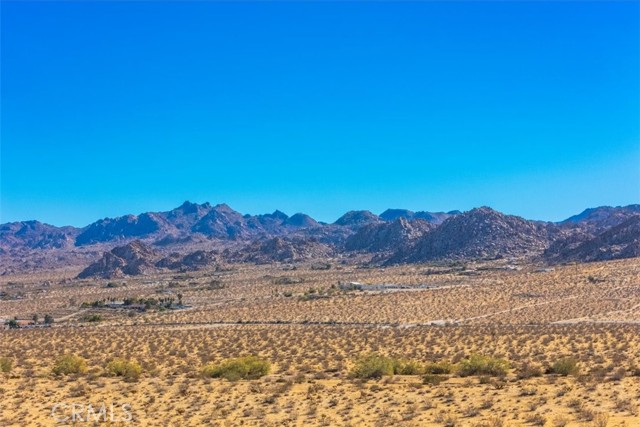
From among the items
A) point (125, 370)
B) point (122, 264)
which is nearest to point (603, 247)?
point (125, 370)

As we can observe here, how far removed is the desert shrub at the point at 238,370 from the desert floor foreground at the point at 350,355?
51cm

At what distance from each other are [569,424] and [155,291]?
8629cm

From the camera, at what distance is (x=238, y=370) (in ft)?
80.2

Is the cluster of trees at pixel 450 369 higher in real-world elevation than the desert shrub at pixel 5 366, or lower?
lower

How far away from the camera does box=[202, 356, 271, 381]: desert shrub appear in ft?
79.4

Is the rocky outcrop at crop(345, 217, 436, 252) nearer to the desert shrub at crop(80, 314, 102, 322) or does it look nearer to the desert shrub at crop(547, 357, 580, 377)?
the desert shrub at crop(80, 314, 102, 322)

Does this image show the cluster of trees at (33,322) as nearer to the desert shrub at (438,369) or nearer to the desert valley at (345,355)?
the desert valley at (345,355)

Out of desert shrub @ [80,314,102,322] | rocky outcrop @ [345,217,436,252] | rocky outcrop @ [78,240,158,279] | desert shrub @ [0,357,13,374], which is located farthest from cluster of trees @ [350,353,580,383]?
rocky outcrop @ [345,217,436,252]

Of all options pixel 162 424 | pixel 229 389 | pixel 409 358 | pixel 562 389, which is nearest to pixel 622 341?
pixel 409 358

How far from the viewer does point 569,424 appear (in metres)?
15.5

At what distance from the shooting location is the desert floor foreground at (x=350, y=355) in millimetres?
18011

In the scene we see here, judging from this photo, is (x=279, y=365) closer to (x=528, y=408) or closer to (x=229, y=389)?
(x=229, y=389)

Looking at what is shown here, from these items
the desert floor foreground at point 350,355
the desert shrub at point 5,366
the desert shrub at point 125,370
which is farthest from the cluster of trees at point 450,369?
the desert shrub at point 5,366

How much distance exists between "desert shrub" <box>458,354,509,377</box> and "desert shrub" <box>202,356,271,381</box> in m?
7.51
